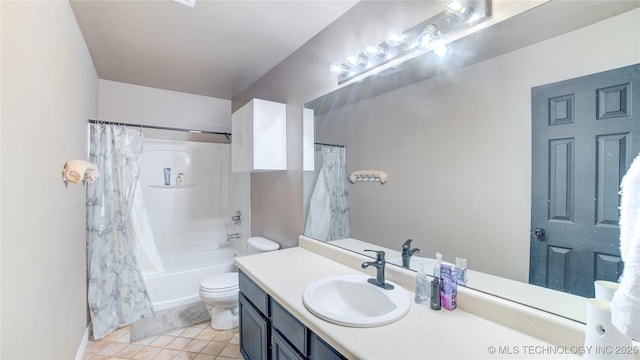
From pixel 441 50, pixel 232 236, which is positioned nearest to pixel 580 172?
pixel 441 50

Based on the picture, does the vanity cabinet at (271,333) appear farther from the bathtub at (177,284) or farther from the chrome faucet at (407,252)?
the bathtub at (177,284)

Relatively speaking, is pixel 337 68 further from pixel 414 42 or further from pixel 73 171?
pixel 73 171

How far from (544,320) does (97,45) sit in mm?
3267

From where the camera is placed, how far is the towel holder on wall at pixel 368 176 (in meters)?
1.57

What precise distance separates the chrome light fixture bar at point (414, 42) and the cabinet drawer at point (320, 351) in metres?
1.29

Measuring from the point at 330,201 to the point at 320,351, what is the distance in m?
1.05

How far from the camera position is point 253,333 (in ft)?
5.35

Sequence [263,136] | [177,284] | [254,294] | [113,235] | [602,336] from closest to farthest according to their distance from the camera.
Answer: [602,336] < [254,294] < [263,136] < [113,235] < [177,284]

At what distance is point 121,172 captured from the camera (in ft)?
8.32

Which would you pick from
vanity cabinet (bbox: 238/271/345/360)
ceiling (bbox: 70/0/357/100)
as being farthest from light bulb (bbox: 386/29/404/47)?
vanity cabinet (bbox: 238/271/345/360)

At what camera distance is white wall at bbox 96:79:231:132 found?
3078mm

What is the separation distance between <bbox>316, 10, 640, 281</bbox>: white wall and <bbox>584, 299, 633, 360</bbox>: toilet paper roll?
270mm

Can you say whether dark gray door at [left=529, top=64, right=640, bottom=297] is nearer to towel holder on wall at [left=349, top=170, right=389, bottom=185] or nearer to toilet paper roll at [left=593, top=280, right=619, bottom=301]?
toilet paper roll at [left=593, top=280, right=619, bottom=301]

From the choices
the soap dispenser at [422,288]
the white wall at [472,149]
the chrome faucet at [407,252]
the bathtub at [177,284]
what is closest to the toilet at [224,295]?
the bathtub at [177,284]
